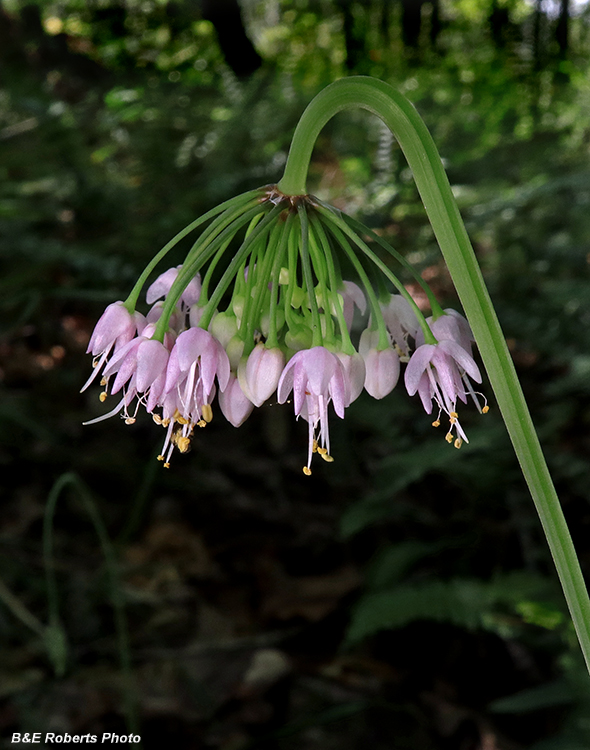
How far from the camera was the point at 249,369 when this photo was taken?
1.04 metres

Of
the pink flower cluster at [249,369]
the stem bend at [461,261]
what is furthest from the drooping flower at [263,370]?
the stem bend at [461,261]

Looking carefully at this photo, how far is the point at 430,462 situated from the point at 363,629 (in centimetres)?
70

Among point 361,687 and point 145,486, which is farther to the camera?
point 145,486

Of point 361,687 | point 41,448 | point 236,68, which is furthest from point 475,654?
point 236,68

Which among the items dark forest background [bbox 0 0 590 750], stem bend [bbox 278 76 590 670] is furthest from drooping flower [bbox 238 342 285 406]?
dark forest background [bbox 0 0 590 750]

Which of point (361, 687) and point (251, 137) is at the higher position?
point (251, 137)

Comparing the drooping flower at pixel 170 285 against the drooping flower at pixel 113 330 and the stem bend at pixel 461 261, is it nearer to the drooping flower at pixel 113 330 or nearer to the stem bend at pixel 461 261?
the drooping flower at pixel 113 330

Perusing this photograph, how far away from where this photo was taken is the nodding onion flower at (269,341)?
994mm

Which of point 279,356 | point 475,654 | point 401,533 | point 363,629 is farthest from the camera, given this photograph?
point 401,533

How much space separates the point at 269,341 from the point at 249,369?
0.06 meters

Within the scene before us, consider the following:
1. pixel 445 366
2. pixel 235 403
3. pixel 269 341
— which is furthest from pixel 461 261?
pixel 235 403

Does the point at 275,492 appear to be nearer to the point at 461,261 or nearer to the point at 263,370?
the point at 263,370

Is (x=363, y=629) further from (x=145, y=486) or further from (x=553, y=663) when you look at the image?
(x=145, y=486)

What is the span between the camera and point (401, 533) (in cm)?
338
